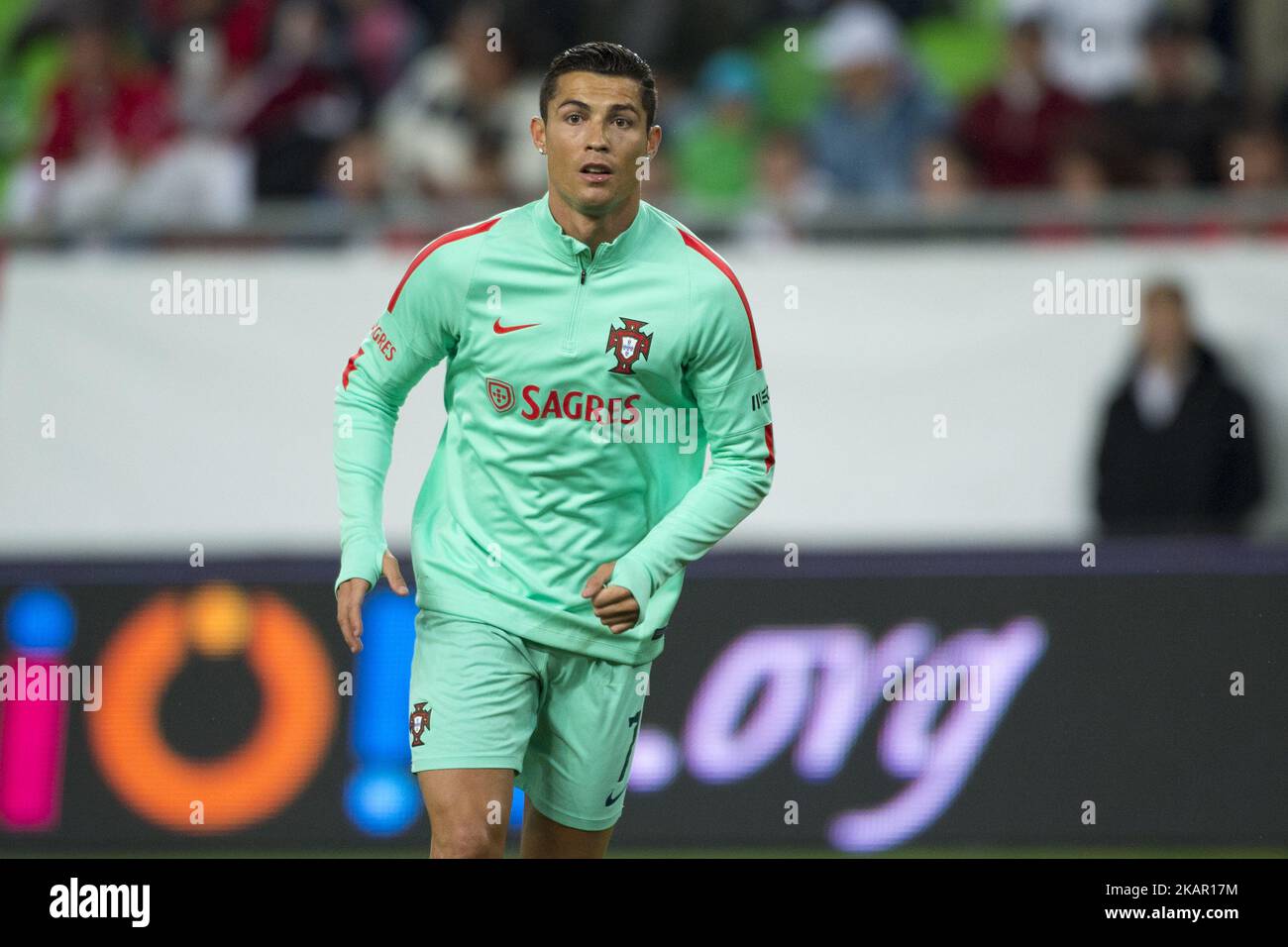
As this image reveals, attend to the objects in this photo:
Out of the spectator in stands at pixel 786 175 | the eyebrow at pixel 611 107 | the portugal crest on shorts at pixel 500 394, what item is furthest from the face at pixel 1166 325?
the portugal crest on shorts at pixel 500 394

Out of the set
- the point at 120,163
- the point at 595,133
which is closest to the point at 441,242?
the point at 595,133

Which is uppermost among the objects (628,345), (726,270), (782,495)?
(726,270)

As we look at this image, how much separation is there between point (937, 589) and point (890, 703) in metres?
0.54

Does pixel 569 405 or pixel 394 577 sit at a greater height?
pixel 569 405

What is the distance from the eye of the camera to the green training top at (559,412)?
17.3 feet

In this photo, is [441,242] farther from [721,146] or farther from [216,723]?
[721,146]

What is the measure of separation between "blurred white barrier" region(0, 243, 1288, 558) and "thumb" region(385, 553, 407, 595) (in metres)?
3.77

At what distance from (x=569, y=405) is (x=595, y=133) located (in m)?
0.73

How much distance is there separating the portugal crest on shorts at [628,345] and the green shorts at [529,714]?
728mm

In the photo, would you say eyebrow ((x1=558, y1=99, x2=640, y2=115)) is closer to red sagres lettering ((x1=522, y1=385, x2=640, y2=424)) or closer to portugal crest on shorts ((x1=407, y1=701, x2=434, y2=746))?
red sagres lettering ((x1=522, y1=385, x2=640, y2=424))

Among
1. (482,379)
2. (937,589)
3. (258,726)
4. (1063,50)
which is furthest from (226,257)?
(1063,50)

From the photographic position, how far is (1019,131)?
10.3 m

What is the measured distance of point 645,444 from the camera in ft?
17.6
